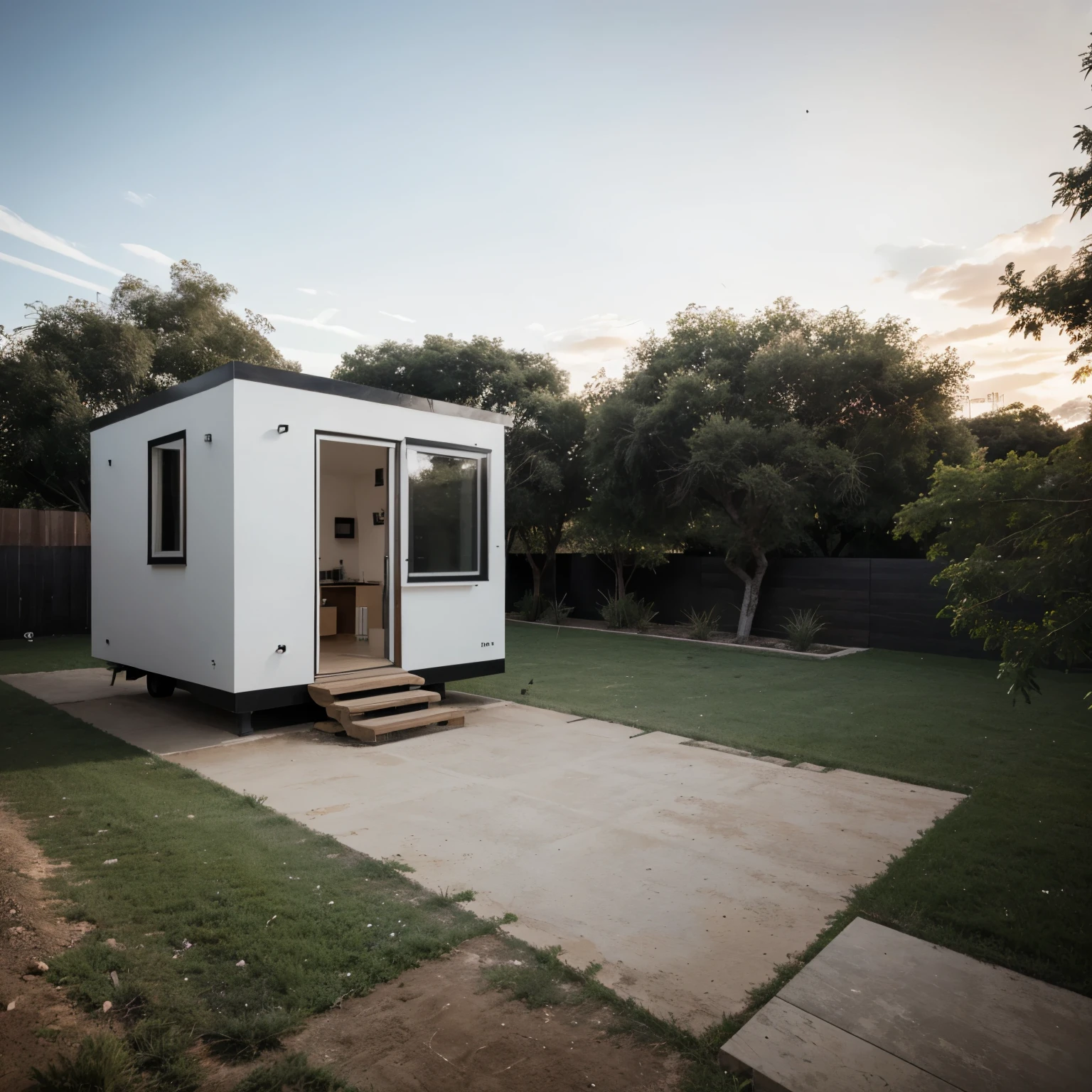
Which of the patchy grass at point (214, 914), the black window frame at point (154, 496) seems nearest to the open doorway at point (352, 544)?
the black window frame at point (154, 496)

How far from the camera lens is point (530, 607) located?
15.3 metres

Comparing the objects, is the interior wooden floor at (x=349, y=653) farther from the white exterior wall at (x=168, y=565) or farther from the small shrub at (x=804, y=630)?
the small shrub at (x=804, y=630)

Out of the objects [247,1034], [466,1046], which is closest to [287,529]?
[247,1034]

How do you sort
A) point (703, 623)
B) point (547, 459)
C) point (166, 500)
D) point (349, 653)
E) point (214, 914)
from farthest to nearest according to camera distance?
point (547, 459)
point (703, 623)
point (349, 653)
point (166, 500)
point (214, 914)

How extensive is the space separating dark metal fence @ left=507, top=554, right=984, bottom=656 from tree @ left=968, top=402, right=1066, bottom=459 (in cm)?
588

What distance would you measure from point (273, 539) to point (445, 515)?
163cm

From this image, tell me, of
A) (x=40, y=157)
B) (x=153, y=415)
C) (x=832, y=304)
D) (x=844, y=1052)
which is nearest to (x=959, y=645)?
(x=832, y=304)

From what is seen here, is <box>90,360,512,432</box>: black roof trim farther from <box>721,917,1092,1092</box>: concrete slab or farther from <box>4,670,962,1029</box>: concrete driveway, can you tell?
<box>721,917,1092,1092</box>: concrete slab

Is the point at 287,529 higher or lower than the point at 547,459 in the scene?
lower

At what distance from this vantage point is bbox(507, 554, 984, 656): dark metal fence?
1017cm

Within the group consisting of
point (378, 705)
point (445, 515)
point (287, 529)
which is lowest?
point (378, 705)

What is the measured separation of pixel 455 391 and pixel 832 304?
8.13 m

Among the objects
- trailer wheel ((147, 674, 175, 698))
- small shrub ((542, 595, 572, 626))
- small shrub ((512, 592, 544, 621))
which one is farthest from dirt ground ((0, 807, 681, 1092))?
small shrub ((512, 592, 544, 621))

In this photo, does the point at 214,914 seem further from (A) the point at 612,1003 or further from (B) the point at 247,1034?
(A) the point at 612,1003
